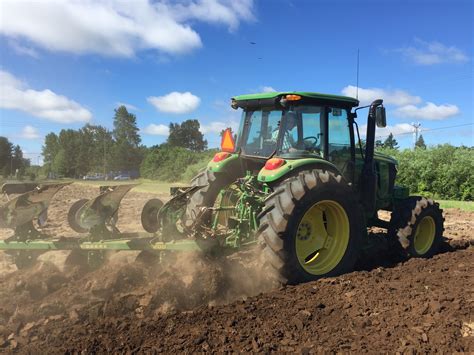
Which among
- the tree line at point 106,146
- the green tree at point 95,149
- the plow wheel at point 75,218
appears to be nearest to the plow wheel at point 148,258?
the plow wheel at point 75,218

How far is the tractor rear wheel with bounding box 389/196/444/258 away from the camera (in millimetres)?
6121

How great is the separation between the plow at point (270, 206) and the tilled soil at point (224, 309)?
0.84 ft

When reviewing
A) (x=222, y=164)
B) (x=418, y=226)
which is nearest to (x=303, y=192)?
(x=222, y=164)

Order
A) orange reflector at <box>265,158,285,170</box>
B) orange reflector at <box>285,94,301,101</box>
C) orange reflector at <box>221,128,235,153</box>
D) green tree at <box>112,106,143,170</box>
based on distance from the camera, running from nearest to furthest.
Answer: orange reflector at <box>265,158,285,170</box> < orange reflector at <box>285,94,301,101</box> < orange reflector at <box>221,128,235,153</box> < green tree at <box>112,106,143,170</box>

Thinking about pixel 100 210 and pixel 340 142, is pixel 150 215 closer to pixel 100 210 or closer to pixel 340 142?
pixel 100 210

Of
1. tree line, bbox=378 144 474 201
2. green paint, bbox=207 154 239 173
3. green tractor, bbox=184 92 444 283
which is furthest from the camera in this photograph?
tree line, bbox=378 144 474 201

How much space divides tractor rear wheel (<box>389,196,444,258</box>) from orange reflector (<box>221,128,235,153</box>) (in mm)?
Result: 2558

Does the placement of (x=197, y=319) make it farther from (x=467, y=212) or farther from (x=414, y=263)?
(x=467, y=212)

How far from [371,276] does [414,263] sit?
3.46 feet

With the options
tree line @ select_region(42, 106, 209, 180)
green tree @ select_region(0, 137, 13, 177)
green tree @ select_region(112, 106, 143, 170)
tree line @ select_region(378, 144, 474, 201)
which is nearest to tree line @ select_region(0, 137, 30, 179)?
green tree @ select_region(0, 137, 13, 177)

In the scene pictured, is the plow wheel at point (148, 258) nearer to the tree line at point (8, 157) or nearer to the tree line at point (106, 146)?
the tree line at point (8, 157)

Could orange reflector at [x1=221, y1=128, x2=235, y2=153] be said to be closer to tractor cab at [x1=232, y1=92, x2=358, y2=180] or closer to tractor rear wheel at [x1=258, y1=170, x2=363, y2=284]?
tractor cab at [x1=232, y1=92, x2=358, y2=180]

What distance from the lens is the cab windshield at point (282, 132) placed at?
5320 millimetres

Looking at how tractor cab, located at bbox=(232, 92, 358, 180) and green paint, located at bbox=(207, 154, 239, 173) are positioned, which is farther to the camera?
green paint, located at bbox=(207, 154, 239, 173)
